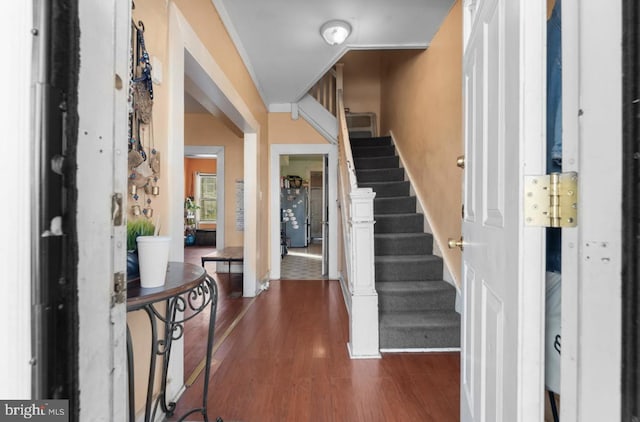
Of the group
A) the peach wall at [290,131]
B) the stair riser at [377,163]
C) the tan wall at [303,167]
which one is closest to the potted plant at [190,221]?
the tan wall at [303,167]

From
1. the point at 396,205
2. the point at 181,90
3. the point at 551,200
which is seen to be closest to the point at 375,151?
the point at 396,205

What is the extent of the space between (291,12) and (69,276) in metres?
2.62

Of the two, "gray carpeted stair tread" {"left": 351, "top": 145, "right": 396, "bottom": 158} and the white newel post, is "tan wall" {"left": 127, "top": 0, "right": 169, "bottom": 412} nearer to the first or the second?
the white newel post

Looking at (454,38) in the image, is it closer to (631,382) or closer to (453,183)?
(453,183)

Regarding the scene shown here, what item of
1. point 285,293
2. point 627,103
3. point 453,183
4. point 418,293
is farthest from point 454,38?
point 285,293

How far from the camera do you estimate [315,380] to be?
182cm

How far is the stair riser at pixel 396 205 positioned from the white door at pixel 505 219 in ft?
7.62

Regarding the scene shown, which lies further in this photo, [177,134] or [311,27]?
[311,27]

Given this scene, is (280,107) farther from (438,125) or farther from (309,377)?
(309,377)

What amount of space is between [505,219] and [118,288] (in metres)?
0.88

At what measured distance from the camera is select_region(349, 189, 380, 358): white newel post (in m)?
2.14

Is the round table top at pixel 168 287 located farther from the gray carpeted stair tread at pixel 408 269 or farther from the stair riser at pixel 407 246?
the stair riser at pixel 407 246

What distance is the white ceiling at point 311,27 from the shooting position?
7.67ft

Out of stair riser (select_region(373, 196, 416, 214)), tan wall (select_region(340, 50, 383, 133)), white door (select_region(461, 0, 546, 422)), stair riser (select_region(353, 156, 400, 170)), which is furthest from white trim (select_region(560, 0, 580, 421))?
tan wall (select_region(340, 50, 383, 133))
